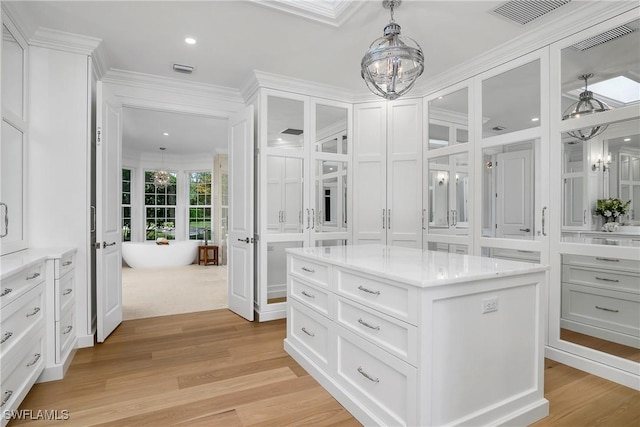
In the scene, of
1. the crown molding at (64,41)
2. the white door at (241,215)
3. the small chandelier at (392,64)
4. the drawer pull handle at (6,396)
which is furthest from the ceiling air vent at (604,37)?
the drawer pull handle at (6,396)

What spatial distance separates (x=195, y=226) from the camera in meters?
8.95

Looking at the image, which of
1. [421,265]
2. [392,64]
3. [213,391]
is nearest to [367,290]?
[421,265]

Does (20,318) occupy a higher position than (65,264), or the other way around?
(65,264)

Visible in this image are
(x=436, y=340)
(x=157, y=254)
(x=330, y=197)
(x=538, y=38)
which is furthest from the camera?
(x=157, y=254)

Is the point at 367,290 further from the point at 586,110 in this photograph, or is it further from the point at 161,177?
the point at 161,177

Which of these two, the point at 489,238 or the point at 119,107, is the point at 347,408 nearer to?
the point at 489,238

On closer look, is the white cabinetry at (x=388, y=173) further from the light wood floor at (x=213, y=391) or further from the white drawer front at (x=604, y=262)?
the light wood floor at (x=213, y=391)

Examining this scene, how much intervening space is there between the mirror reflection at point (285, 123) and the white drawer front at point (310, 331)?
1878mm

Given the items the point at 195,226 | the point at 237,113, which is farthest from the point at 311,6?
the point at 195,226

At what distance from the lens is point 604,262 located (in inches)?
98.4

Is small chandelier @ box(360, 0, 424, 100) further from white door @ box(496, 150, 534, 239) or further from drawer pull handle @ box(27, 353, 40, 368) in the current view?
drawer pull handle @ box(27, 353, 40, 368)

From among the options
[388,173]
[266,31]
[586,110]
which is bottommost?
[388,173]

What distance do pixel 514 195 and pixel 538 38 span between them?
1.30m

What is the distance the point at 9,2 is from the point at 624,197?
4470 millimetres
